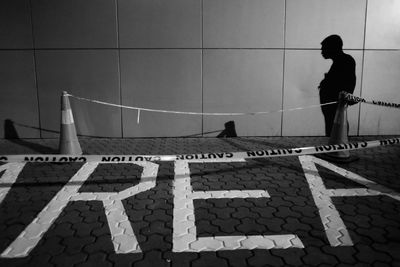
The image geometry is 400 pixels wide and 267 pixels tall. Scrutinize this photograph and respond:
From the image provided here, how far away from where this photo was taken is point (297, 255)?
118 inches

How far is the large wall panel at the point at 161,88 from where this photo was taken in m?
7.11

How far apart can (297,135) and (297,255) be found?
15.5 feet

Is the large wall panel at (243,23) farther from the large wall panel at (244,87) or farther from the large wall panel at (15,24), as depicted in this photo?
the large wall panel at (15,24)

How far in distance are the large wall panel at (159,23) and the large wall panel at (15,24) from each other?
71.5 inches

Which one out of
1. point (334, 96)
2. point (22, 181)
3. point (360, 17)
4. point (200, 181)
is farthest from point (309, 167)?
point (22, 181)

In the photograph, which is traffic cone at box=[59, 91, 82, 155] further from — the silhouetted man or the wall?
the silhouetted man

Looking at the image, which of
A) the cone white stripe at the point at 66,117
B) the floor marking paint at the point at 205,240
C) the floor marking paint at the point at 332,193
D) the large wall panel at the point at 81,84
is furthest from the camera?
the large wall panel at the point at 81,84

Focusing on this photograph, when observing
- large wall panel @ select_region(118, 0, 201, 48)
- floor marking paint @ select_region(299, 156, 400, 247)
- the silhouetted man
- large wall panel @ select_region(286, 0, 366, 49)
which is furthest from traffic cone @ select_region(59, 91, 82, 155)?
the silhouetted man

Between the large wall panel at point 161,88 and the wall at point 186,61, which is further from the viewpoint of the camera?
the large wall panel at point 161,88

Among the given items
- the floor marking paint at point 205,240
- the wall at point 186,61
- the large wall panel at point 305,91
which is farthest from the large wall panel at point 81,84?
the floor marking paint at point 205,240

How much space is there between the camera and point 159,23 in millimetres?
6984

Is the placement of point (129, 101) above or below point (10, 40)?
below

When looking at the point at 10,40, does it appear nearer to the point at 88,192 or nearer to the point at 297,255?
the point at 88,192

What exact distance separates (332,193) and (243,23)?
4018mm
